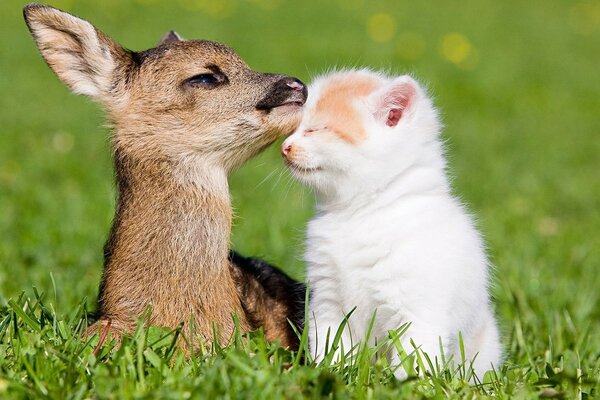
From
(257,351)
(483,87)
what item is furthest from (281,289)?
(483,87)

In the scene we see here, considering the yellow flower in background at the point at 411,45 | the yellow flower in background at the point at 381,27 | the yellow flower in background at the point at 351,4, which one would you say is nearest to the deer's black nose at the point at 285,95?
the yellow flower in background at the point at 411,45

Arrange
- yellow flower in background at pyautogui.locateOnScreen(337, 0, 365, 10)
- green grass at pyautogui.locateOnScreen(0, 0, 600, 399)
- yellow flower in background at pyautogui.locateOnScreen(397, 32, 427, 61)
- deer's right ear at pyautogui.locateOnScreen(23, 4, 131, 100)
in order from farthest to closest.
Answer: yellow flower in background at pyautogui.locateOnScreen(337, 0, 365, 10) < yellow flower in background at pyautogui.locateOnScreen(397, 32, 427, 61) < deer's right ear at pyautogui.locateOnScreen(23, 4, 131, 100) < green grass at pyautogui.locateOnScreen(0, 0, 600, 399)

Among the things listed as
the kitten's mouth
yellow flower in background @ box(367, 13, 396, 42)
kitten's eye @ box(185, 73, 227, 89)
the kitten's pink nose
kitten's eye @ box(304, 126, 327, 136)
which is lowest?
the kitten's mouth

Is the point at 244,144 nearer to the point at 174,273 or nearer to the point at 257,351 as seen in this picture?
the point at 174,273

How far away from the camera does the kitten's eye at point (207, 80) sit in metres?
4.53

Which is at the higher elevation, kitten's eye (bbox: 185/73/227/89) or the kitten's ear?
kitten's eye (bbox: 185/73/227/89)

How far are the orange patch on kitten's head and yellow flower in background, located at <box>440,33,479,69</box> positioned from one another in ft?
37.1

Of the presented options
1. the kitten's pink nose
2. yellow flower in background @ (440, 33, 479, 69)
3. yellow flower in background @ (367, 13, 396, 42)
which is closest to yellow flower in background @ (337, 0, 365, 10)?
yellow flower in background @ (367, 13, 396, 42)

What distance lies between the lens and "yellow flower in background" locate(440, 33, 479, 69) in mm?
15570

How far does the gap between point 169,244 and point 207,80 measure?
32.3 inches

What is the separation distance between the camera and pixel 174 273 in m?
4.30

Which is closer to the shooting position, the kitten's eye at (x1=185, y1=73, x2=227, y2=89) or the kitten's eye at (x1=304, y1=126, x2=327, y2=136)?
the kitten's eye at (x1=304, y1=126, x2=327, y2=136)

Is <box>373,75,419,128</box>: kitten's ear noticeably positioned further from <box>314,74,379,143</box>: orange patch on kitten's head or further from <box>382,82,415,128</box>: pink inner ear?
<box>314,74,379,143</box>: orange patch on kitten's head

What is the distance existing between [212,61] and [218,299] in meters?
1.16
